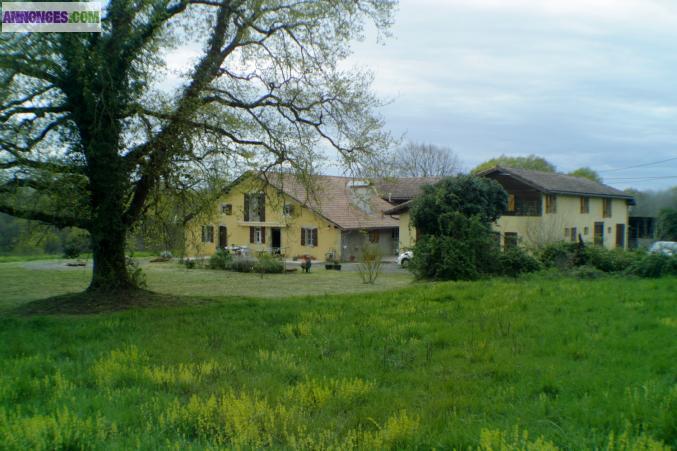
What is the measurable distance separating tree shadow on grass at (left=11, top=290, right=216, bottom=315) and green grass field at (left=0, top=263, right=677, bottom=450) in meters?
3.13

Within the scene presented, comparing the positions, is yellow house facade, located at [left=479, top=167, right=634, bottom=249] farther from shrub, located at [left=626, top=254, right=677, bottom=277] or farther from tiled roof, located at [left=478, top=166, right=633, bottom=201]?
shrub, located at [left=626, top=254, right=677, bottom=277]

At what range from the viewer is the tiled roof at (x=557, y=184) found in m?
40.8

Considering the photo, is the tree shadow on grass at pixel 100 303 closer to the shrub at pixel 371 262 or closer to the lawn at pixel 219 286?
the lawn at pixel 219 286

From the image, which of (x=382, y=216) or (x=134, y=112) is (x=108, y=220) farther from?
(x=382, y=216)

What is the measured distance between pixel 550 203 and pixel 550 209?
43 centimetres

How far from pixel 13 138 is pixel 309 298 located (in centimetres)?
814

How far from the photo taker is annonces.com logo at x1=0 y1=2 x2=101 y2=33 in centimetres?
1302

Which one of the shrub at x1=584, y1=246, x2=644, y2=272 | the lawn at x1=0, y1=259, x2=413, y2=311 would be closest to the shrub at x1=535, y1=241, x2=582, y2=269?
the shrub at x1=584, y1=246, x2=644, y2=272

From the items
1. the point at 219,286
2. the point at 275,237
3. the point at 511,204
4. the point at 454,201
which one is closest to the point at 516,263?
the point at 454,201

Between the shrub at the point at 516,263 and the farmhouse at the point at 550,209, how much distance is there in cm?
817

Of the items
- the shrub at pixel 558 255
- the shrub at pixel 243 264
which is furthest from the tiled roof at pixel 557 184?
the shrub at pixel 243 264

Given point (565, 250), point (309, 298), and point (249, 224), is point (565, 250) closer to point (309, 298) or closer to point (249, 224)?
point (309, 298)

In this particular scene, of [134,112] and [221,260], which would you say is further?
[221,260]

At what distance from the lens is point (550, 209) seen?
138ft
